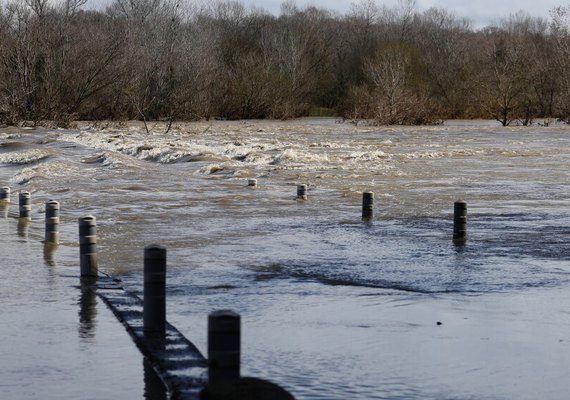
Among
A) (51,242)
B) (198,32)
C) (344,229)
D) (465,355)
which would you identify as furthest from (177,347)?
(198,32)

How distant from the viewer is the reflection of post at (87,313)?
9.95 metres

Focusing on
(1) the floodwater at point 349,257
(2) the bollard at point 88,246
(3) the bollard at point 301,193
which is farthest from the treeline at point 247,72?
(2) the bollard at point 88,246

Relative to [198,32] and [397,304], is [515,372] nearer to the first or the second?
[397,304]

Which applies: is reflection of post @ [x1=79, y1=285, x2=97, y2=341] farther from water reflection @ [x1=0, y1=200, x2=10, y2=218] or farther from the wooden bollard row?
water reflection @ [x1=0, y1=200, x2=10, y2=218]

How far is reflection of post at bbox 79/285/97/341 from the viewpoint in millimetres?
9953

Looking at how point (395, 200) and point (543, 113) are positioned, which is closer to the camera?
point (395, 200)

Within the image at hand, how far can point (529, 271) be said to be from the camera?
14.4m

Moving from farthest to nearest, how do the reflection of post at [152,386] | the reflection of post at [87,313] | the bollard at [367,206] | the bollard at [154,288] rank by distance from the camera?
the bollard at [367,206]
the reflection of post at [87,313]
the bollard at [154,288]
the reflection of post at [152,386]

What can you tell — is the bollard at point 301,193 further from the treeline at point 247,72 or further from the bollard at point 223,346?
the treeline at point 247,72

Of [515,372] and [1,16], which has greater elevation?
[1,16]

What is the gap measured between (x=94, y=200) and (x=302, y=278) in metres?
13.1

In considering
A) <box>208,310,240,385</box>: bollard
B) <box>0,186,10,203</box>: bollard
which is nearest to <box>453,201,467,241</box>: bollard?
<box>0,186,10,203</box>: bollard

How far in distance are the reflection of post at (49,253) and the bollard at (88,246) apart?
1.50 meters

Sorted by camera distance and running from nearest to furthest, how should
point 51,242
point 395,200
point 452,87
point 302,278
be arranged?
point 302,278 < point 51,242 < point 395,200 < point 452,87
